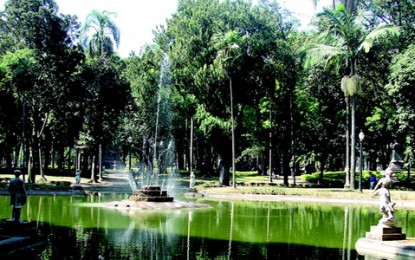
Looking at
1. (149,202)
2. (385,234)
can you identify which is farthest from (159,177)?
(385,234)

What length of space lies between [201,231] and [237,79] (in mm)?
25178

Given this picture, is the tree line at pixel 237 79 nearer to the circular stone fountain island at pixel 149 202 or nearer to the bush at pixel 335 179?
the bush at pixel 335 179

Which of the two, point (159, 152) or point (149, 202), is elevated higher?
point (159, 152)

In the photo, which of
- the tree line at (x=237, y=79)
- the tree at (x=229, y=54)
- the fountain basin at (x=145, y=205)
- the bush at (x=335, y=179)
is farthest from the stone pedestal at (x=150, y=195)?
the bush at (x=335, y=179)

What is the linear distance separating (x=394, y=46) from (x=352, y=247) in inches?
1154

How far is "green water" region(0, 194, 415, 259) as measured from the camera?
14.1 m

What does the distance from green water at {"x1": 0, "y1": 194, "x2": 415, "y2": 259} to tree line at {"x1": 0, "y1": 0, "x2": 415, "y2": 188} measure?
13159 millimetres

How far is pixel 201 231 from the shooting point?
60.6 ft

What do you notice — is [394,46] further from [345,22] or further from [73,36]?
[73,36]

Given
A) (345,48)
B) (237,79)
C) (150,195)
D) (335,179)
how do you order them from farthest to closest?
(335,179), (237,79), (345,48), (150,195)

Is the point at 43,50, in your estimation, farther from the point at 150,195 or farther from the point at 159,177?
the point at 159,177

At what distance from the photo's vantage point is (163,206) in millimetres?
26812

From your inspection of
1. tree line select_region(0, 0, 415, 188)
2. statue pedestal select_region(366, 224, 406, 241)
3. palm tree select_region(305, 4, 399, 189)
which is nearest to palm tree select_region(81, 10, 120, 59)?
tree line select_region(0, 0, 415, 188)

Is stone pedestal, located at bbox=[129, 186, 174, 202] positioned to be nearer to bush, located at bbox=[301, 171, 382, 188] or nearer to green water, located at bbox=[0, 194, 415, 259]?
green water, located at bbox=[0, 194, 415, 259]
